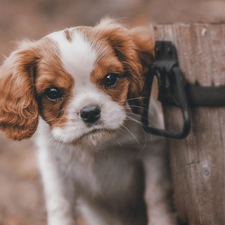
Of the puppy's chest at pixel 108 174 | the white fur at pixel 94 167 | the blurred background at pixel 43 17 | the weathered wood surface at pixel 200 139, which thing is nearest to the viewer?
the weathered wood surface at pixel 200 139

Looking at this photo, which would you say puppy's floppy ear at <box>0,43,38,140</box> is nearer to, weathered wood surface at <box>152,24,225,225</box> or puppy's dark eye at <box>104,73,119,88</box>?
puppy's dark eye at <box>104,73,119,88</box>

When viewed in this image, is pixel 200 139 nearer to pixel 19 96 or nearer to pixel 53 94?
pixel 53 94

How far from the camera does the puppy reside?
11.2 feet

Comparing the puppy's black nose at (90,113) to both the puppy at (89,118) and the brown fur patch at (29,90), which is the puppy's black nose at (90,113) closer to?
the puppy at (89,118)

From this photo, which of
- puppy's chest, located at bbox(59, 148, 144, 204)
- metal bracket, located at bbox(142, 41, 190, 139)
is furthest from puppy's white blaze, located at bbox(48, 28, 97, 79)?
puppy's chest, located at bbox(59, 148, 144, 204)

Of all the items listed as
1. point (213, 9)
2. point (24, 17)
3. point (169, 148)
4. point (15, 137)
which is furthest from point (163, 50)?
point (24, 17)

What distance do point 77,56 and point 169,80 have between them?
536 millimetres

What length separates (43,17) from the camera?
1041 centimetres

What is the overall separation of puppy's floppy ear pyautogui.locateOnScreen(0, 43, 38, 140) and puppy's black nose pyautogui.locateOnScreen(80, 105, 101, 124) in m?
0.35

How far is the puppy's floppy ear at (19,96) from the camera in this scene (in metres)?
3.55

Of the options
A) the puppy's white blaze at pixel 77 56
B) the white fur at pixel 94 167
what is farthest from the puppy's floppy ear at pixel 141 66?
the puppy's white blaze at pixel 77 56

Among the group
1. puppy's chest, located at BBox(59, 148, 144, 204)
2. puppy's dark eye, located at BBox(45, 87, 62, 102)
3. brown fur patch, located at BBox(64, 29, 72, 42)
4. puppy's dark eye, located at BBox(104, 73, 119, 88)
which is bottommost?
puppy's chest, located at BBox(59, 148, 144, 204)

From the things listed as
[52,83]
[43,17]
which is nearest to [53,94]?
[52,83]

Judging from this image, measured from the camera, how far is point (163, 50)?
3.56m
